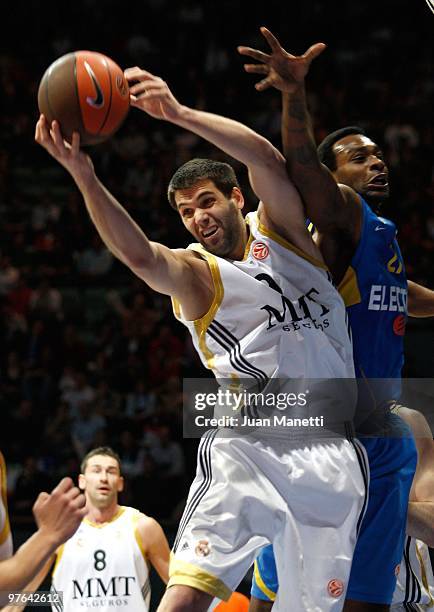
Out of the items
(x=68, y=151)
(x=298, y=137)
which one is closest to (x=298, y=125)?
(x=298, y=137)

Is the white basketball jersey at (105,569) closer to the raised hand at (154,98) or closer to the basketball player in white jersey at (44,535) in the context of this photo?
the basketball player in white jersey at (44,535)

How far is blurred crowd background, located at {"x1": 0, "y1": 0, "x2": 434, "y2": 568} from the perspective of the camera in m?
9.91

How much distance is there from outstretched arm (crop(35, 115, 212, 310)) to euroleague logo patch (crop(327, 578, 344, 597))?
133cm

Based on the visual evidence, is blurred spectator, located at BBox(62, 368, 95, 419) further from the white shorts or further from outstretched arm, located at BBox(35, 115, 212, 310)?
outstretched arm, located at BBox(35, 115, 212, 310)

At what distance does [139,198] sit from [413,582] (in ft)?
27.3

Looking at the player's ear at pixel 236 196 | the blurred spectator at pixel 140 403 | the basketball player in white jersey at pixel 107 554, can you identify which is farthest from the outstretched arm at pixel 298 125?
the blurred spectator at pixel 140 403

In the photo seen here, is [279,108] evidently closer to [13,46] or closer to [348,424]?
[13,46]

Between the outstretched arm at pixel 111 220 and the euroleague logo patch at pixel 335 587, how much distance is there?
4.36ft

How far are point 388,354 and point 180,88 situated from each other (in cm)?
1080

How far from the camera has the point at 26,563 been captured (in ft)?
10.6

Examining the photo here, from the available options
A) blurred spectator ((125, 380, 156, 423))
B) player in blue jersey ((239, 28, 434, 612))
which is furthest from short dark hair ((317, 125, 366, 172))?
blurred spectator ((125, 380, 156, 423))

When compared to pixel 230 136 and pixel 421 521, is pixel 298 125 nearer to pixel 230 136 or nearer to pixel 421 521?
pixel 230 136

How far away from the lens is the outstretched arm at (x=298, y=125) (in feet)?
13.3

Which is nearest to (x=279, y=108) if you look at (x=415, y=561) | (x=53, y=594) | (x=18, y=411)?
(x=18, y=411)
